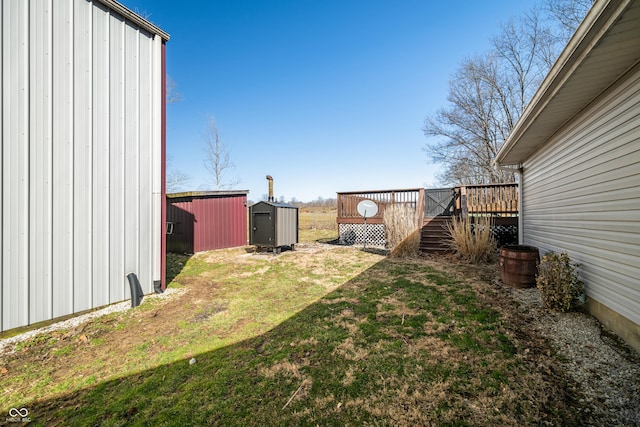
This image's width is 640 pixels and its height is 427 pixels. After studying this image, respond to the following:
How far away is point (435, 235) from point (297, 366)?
659 centimetres

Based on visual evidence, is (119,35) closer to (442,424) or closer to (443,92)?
(442,424)

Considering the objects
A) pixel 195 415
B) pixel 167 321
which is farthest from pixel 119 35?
pixel 195 415

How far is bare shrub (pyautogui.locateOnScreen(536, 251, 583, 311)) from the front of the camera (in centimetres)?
293

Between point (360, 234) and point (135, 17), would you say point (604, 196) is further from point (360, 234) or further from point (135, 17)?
point (360, 234)

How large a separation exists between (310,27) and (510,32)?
38.5 ft

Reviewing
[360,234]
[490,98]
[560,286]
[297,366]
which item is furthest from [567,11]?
[297,366]

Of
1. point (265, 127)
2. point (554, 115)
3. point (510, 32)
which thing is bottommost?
point (554, 115)

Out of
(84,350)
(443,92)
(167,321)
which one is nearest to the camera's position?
(84,350)

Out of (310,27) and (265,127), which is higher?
(310,27)

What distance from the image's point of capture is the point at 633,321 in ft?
7.30

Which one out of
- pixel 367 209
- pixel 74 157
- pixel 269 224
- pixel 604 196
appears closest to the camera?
pixel 604 196

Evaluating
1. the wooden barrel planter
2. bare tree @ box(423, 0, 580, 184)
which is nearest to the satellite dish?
the wooden barrel planter

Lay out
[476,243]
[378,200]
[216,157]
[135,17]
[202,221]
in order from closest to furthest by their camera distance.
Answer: [135,17]
[476,243]
[202,221]
[378,200]
[216,157]

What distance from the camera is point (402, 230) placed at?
740 cm
